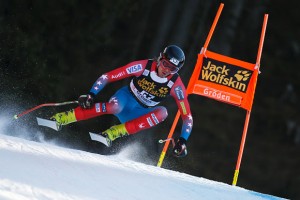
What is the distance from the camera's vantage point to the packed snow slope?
2.71 meters

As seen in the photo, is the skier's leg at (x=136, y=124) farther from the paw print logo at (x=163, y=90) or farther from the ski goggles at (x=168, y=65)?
the ski goggles at (x=168, y=65)

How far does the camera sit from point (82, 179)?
3.29 meters

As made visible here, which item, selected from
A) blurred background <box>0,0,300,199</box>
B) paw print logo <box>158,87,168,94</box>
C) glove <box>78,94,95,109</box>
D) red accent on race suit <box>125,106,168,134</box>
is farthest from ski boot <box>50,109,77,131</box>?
blurred background <box>0,0,300,199</box>

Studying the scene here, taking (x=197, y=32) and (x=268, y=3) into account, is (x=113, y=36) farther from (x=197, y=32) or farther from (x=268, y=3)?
(x=268, y=3)

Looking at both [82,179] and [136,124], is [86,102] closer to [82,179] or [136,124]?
[136,124]

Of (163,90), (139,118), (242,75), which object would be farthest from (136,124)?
(242,75)

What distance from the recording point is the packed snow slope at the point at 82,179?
2.71m

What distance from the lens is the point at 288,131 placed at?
12.4 m

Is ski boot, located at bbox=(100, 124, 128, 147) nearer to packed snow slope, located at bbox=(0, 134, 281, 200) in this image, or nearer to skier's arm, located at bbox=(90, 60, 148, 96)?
packed snow slope, located at bbox=(0, 134, 281, 200)

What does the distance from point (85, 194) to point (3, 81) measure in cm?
591

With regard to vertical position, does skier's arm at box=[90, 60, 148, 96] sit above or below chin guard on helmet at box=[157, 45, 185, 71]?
below

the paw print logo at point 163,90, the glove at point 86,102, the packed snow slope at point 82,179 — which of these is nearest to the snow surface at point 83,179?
the packed snow slope at point 82,179

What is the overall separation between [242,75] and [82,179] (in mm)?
3086

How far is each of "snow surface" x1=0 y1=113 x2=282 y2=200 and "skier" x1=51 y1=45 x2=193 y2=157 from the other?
0.37 metres
